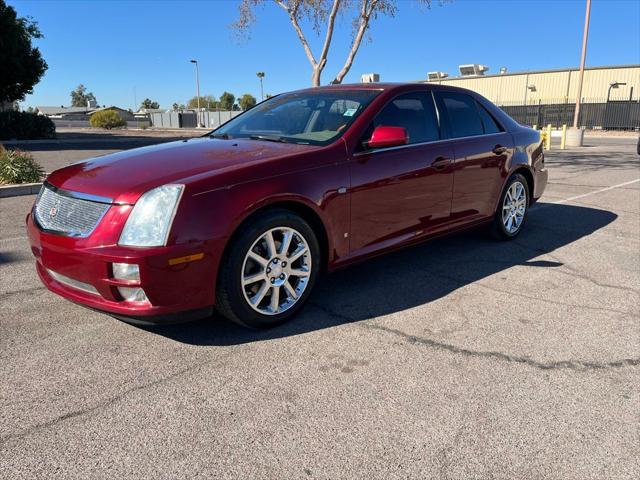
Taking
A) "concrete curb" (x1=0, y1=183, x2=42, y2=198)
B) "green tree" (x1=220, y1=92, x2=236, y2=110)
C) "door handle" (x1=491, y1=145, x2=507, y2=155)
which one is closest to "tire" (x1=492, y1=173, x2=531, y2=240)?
"door handle" (x1=491, y1=145, x2=507, y2=155)

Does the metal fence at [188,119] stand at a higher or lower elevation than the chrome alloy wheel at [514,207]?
higher

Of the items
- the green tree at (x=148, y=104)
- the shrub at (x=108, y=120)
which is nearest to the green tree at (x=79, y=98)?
the green tree at (x=148, y=104)

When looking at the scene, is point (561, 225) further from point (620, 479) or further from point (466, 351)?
point (620, 479)

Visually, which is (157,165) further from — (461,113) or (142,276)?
(461,113)

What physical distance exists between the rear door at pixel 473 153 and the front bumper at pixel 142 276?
259cm

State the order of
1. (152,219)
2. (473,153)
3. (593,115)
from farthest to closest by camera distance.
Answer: (593,115) → (473,153) → (152,219)

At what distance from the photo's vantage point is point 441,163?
4.46 metres

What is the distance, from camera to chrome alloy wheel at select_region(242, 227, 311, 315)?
3.27 metres

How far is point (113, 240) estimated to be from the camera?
2838 mm

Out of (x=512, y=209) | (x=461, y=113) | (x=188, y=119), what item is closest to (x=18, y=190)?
(x=461, y=113)

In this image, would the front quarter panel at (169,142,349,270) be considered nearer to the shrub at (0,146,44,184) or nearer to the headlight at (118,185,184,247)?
the headlight at (118,185,184,247)

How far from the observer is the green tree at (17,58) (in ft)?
87.0

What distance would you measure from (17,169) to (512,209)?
8.06 m

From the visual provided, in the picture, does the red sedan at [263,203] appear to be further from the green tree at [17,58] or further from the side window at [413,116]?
the green tree at [17,58]
